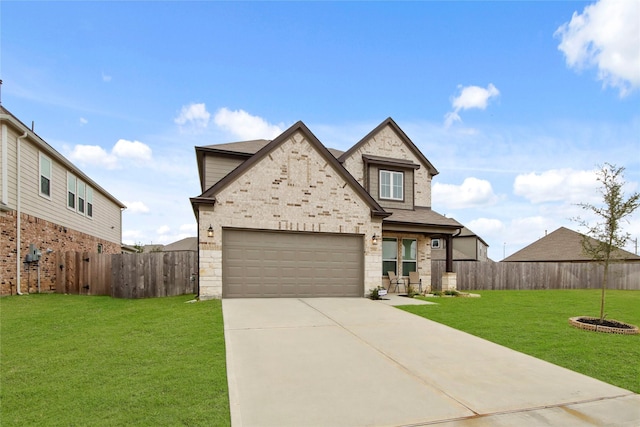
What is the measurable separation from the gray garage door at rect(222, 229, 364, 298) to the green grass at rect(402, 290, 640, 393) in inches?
110

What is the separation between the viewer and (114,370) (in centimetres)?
475

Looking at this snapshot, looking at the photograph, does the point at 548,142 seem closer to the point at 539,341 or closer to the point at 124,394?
the point at 539,341

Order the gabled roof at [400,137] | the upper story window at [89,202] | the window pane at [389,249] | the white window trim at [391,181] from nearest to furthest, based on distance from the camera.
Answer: the window pane at [389,249], the gabled roof at [400,137], the white window trim at [391,181], the upper story window at [89,202]

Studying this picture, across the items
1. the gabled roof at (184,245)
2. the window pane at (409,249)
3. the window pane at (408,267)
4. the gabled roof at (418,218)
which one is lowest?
the gabled roof at (184,245)

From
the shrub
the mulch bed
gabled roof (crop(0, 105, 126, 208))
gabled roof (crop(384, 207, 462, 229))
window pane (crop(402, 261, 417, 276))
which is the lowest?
the shrub

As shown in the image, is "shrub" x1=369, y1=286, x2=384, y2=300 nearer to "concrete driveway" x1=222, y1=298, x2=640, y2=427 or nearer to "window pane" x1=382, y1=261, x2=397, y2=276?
"window pane" x1=382, y1=261, x2=397, y2=276

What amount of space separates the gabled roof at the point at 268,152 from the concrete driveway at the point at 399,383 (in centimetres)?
523

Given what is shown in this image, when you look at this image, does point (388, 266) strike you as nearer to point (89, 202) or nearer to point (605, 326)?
point (605, 326)

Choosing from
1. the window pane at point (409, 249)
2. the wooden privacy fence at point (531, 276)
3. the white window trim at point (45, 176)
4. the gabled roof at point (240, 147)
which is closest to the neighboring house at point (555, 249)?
the wooden privacy fence at point (531, 276)

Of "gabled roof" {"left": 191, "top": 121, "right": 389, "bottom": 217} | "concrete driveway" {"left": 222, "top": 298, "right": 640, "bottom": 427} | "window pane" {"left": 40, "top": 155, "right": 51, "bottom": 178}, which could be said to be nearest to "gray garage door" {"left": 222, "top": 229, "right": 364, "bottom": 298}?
"gabled roof" {"left": 191, "top": 121, "right": 389, "bottom": 217}

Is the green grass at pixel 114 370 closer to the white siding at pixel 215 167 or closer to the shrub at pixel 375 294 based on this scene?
the shrub at pixel 375 294

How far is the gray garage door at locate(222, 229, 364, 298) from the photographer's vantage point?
451 inches

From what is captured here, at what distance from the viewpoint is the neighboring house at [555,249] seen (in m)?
27.8

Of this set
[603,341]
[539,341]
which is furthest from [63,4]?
[603,341]
